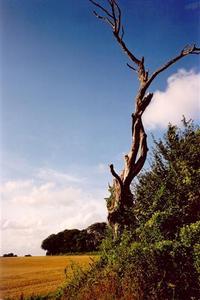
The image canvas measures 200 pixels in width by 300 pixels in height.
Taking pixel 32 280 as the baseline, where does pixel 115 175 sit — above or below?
above

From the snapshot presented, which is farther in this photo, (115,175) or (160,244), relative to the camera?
(115,175)

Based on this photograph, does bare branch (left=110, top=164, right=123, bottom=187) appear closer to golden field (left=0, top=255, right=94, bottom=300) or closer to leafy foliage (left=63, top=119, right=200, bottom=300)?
leafy foliage (left=63, top=119, right=200, bottom=300)

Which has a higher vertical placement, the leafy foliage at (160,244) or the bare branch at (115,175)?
the bare branch at (115,175)

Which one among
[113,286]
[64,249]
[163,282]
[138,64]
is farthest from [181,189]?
[64,249]

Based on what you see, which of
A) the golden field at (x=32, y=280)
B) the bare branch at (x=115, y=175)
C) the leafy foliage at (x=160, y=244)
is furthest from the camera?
the golden field at (x=32, y=280)

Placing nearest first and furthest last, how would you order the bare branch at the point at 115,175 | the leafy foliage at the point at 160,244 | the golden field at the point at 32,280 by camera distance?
the leafy foliage at the point at 160,244, the bare branch at the point at 115,175, the golden field at the point at 32,280

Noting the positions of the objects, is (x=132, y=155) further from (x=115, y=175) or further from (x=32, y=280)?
(x=32, y=280)

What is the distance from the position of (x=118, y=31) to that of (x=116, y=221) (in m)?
9.04

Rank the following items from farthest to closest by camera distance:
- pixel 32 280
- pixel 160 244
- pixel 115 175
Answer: pixel 32 280 < pixel 115 175 < pixel 160 244

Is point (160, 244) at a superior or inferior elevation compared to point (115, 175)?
inferior

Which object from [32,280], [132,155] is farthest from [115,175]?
[32,280]

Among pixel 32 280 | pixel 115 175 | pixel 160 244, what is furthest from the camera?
pixel 32 280

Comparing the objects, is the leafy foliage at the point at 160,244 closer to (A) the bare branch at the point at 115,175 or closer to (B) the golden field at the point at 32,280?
(A) the bare branch at the point at 115,175

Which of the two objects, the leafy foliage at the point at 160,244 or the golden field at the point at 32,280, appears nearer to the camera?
the leafy foliage at the point at 160,244
